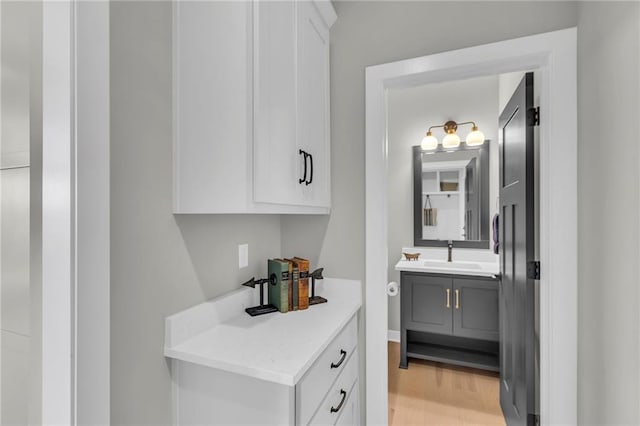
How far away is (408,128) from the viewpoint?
3240 mm

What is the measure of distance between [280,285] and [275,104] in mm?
777

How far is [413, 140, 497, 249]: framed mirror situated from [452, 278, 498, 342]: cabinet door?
0.61 metres

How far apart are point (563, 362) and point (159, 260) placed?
1.60m

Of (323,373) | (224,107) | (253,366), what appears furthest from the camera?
(323,373)

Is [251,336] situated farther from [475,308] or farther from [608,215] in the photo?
[475,308]

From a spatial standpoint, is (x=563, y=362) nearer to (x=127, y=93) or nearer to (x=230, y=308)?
(x=230, y=308)

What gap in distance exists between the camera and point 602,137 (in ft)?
3.37

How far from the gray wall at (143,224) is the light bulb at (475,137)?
2727 millimetres

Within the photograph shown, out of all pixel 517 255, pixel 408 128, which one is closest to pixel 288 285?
pixel 517 255

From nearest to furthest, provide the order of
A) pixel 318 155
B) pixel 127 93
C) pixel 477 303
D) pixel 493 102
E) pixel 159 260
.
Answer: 1. pixel 127 93
2. pixel 159 260
3. pixel 318 155
4. pixel 477 303
5. pixel 493 102

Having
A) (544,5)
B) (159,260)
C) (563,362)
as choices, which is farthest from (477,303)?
(159,260)

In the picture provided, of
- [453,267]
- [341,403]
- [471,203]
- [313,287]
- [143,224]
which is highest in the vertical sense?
[471,203]

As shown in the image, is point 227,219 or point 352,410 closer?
point 227,219

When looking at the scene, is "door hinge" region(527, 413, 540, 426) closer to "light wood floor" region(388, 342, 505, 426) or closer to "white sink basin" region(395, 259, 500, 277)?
"light wood floor" region(388, 342, 505, 426)
